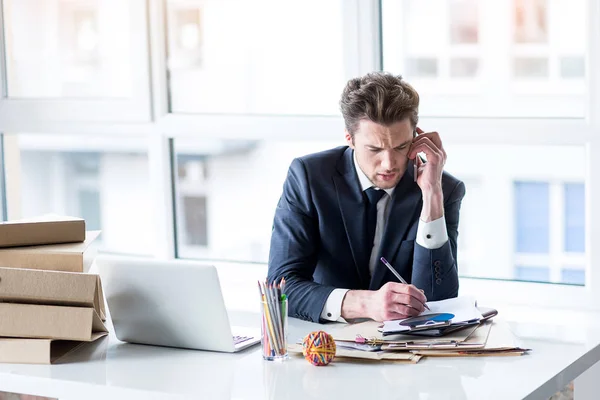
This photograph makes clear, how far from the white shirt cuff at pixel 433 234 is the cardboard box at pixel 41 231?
799 millimetres

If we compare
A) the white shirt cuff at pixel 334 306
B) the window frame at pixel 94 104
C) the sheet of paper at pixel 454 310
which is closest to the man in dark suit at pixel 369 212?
the white shirt cuff at pixel 334 306

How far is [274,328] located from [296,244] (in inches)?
19.5

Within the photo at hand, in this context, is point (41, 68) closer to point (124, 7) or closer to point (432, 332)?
point (124, 7)

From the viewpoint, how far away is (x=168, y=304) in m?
2.04

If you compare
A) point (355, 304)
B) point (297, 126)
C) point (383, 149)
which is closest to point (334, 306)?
point (355, 304)

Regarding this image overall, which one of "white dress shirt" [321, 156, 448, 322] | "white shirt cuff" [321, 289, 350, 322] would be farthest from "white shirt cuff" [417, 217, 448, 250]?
"white shirt cuff" [321, 289, 350, 322]

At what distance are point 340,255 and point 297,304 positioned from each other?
215 mm

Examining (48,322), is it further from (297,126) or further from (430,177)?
(297,126)

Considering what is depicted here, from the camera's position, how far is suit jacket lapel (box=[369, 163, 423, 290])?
2.42 m

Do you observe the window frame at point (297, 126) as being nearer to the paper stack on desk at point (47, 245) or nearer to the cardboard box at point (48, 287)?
the paper stack on desk at point (47, 245)

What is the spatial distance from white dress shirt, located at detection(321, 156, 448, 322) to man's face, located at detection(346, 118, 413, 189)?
4 cm

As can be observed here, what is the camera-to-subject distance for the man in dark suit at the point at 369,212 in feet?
7.67

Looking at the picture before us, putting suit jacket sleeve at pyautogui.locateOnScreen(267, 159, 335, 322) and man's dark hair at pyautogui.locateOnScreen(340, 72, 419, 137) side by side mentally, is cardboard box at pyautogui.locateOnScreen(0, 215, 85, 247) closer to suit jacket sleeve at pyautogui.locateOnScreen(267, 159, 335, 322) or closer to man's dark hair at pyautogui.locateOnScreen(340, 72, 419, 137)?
suit jacket sleeve at pyautogui.locateOnScreen(267, 159, 335, 322)

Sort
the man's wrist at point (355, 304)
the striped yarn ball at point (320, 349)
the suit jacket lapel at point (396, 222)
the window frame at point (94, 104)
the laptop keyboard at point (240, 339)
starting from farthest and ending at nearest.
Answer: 1. the window frame at point (94, 104)
2. the suit jacket lapel at point (396, 222)
3. the man's wrist at point (355, 304)
4. the laptop keyboard at point (240, 339)
5. the striped yarn ball at point (320, 349)
